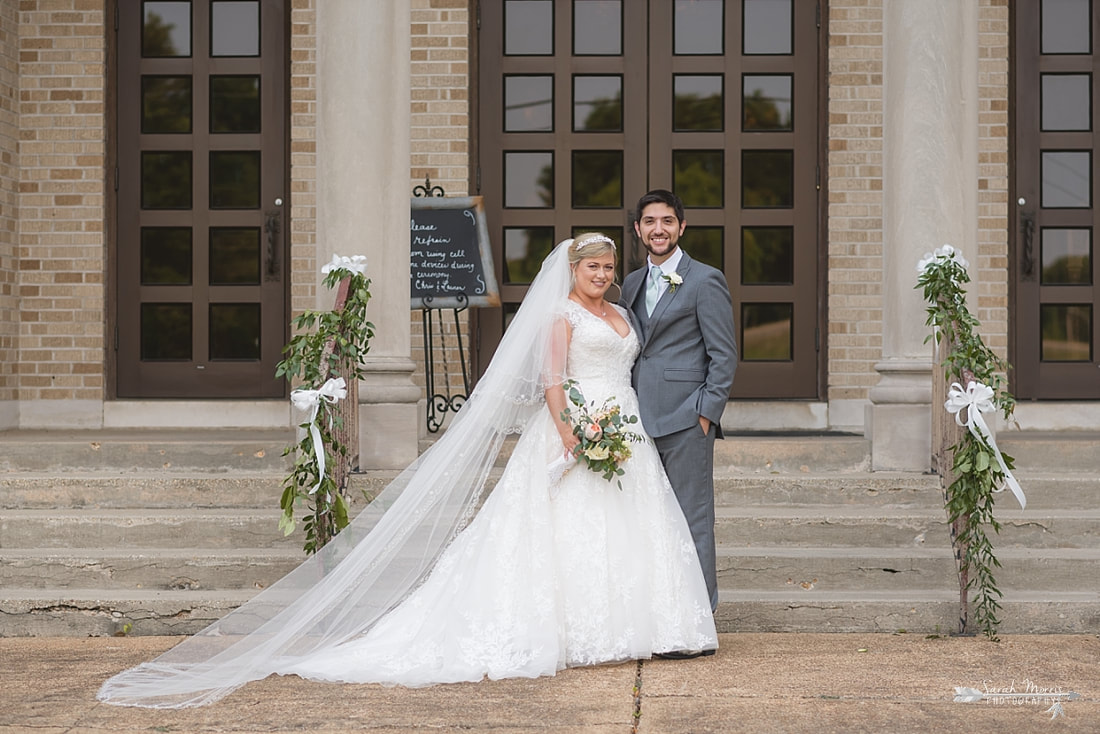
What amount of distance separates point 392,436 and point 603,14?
3881mm

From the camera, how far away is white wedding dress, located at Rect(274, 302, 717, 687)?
5.13m

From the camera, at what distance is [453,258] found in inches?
346

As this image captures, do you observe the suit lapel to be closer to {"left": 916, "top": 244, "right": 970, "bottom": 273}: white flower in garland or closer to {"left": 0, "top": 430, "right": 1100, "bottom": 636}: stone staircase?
{"left": 0, "top": 430, "right": 1100, "bottom": 636}: stone staircase

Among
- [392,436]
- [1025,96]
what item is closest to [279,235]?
[392,436]

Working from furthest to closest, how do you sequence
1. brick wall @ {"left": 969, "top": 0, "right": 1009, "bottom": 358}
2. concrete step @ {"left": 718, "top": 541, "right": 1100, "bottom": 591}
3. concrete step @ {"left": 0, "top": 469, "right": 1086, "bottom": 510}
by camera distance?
brick wall @ {"left": 969, "top": 0, "right": 1009, "bottom": 358}
concrete step @ {"left": 0, "top": 469, "right": 1086, "bottom": 510}
concrete step @ {"left": 718, "top": 541, "right": 1100, "bottom": 591}

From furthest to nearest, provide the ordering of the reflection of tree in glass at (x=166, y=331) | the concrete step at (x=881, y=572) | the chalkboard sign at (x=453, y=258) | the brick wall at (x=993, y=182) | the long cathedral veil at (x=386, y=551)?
the reflection of tree in glass at (x=166, y=331), the brick wall at (x=993, y=182), the chalkboard sign at (x=453, y=258), the concrete step at (x=881, y=572), the long cathedral veil at (x=386, y=551)

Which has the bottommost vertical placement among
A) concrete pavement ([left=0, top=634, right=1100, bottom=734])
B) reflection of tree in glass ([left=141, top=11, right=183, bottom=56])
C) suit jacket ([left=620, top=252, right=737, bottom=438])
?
concrete pavement ([left=0, top=634, right=1100, bottom=734])

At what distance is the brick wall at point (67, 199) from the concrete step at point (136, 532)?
9.17 feet

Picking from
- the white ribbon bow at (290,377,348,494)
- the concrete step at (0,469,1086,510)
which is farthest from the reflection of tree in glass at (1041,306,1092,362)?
the white ribbon bow at (290,377,348,494)

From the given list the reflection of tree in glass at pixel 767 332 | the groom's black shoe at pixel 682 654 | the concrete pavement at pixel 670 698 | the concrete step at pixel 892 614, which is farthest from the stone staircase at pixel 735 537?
the reflection of tree in glass at pixel 767 332

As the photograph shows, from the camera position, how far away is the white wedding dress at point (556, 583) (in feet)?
16.8

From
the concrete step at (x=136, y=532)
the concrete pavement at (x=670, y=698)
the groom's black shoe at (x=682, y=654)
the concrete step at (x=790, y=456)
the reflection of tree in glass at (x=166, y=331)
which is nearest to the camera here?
the concrete pavement at (x=670, y=698)

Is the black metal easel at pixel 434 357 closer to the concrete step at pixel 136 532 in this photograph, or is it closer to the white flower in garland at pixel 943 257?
the concrete step at pixel 136 532

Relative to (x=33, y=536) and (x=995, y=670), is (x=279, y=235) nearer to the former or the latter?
(x=33, y=536)
